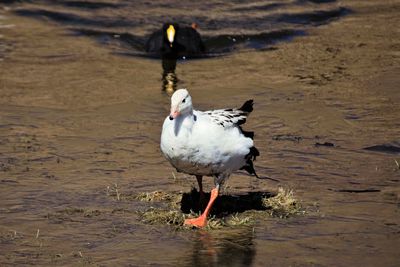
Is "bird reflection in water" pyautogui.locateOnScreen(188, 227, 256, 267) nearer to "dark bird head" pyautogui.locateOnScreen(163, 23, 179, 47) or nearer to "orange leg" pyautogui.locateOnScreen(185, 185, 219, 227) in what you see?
"orange leg" pyautogui.locateOnScreen(185, 185, 219, 227)

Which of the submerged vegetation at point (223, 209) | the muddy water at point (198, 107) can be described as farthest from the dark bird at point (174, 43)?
the submerged vegetation at point (223, 209)

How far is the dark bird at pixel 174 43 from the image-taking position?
15227 mm

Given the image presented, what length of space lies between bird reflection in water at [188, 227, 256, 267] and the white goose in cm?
23

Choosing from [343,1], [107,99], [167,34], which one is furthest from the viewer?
[343,1]

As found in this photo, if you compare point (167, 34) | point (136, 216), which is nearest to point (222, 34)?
point (167, 34)

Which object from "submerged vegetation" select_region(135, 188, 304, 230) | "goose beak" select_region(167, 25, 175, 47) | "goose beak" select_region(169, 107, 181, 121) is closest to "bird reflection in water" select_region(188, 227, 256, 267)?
"submerged vegetation" select_region(135, 188, 304, 230)

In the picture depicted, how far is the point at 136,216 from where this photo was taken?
7.86 metres

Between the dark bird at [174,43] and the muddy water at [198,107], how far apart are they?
12.7 inches

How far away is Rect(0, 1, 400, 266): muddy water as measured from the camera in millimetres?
7262

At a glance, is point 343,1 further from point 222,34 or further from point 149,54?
point 149,54

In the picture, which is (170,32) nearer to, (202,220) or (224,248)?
(202,220)

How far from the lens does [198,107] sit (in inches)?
464

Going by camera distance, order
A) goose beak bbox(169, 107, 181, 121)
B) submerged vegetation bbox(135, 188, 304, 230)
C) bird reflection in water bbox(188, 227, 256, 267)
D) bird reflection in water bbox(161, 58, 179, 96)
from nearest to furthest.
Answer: bird reflection in water bbox(188, 227, 256, 267), goose beak bbox(169, 107, 181, 121), submerged vegetation bbox(135, 188, 304, 230), bird reflection in water bbox(161, 58, 179, 96)

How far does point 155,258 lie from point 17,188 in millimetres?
2206
